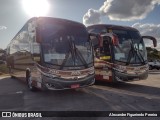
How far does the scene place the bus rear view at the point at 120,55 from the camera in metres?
12.1

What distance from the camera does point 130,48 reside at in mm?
12758

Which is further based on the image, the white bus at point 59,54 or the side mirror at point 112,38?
the side mirror at point 112,38

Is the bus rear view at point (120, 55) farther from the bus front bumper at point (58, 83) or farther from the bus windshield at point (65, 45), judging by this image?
the bus front bumper at point (58, 83)

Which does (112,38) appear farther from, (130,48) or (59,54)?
(59,54)

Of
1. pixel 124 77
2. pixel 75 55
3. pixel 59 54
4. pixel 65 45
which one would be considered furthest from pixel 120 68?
pixel 59 54

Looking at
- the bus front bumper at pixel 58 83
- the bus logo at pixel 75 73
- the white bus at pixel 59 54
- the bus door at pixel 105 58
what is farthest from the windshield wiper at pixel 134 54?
the bus front bumper at pixel 58 83

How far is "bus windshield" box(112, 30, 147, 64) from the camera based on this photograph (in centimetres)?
1239

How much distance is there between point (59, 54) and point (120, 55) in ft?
12.5

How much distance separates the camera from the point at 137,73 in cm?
1257

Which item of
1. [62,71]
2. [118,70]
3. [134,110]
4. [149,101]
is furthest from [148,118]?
[118,70]

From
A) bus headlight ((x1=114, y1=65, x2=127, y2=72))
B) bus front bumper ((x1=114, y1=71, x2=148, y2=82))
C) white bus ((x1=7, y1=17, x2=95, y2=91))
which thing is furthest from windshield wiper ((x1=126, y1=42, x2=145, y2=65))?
white bus ((x1=7, y1=17, x2=95, y2=91))

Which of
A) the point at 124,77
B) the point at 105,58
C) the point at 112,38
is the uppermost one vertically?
the point at 112,38

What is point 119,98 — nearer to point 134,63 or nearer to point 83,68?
point 83,68

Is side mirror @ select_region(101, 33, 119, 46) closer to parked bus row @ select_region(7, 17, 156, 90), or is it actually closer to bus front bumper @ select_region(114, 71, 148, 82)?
parked bus row @ select_region(7, 17, 156, 90)
